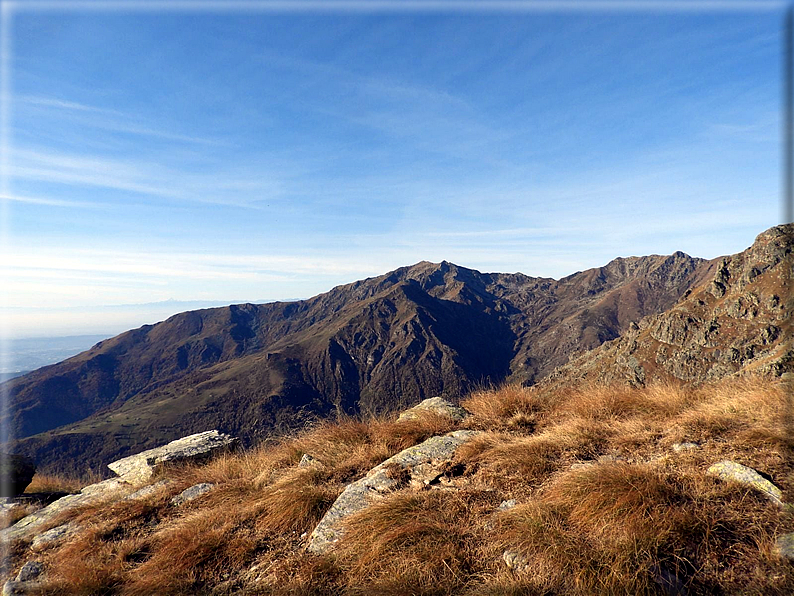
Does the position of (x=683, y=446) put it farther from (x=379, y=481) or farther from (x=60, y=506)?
(x=60, y=506)

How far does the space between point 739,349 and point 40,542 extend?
843 ft

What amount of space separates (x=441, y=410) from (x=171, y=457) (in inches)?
294

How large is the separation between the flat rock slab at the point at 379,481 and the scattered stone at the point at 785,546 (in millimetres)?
4427

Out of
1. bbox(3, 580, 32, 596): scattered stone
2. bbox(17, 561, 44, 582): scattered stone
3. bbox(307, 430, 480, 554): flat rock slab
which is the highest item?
bbox(307, 430, 480, 554): flat rock slab

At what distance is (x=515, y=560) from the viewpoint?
4.31 metres

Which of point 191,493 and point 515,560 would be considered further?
point 191,493

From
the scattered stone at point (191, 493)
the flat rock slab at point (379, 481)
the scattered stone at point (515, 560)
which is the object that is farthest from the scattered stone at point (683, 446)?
the scattered stone at point (191, 493)

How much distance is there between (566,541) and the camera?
14.1ft

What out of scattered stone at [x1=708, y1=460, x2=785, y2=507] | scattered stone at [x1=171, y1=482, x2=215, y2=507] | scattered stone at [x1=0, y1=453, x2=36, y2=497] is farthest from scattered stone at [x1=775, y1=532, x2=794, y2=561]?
scattered stone at [x1=0, y1=453, x2=36, y2=497]

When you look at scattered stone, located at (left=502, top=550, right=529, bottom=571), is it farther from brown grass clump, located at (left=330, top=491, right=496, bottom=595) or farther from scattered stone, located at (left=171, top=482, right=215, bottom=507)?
scattered stone, located at (left=171, top=482, right=215, bottom=507)

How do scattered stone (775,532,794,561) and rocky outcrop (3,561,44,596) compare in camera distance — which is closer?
scattered stone (775,532,794,561)

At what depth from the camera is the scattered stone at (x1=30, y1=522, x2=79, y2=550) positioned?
271 inches

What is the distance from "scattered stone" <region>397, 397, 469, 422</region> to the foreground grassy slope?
45.1 inches

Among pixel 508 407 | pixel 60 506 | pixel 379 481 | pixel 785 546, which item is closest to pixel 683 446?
pixel 785 546
